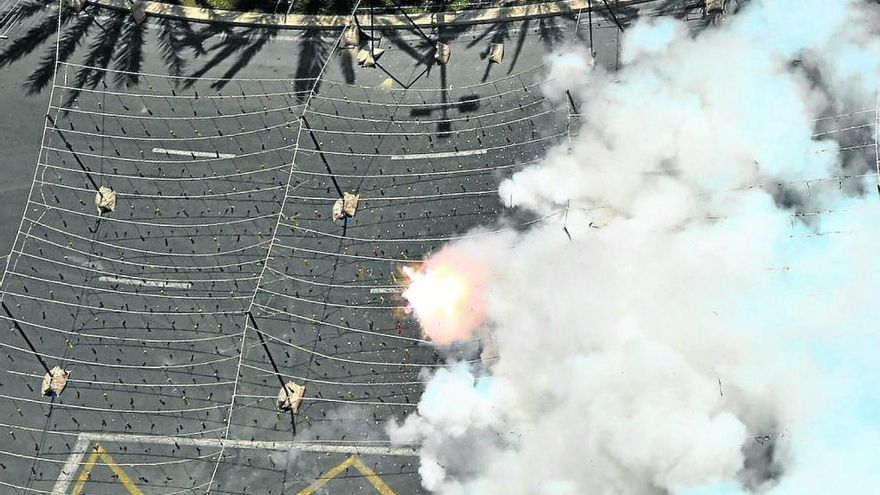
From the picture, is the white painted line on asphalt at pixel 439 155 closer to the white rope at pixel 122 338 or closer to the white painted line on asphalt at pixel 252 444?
the white rope at pixel 122 338

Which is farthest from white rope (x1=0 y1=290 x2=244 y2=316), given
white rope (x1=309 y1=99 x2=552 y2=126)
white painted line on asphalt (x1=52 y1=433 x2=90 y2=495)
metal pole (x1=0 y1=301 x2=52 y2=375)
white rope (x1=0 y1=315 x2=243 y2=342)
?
white rope (x1=309 y1=99 x2=552 y2=126)

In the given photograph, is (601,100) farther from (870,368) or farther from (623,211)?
(870,368)

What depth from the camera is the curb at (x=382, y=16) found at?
119 ft

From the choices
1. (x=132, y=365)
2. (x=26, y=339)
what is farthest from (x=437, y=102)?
(x=26, y=339)

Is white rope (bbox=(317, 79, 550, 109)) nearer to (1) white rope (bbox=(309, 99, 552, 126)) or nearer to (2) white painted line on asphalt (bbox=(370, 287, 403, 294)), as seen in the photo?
(1) white rope (bbox=(309, 99, 552, 126))

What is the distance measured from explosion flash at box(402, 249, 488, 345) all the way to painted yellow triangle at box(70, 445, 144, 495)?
1218cm

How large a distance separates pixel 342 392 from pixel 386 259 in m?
5.36

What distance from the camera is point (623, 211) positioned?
3194cm

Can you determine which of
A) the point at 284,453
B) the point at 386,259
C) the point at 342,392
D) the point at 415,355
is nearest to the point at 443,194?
the point at 386,259

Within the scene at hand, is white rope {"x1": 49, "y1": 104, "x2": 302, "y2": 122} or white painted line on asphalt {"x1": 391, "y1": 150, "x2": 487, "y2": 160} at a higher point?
white rope {"x1": 49, "y1": 104, "x2": 302, "y2": 122}

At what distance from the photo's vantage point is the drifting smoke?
2789cm

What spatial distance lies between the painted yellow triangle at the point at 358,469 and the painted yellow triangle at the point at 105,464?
639 cm

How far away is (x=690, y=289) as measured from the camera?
2962cm

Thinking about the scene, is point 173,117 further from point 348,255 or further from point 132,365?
point 132,365
